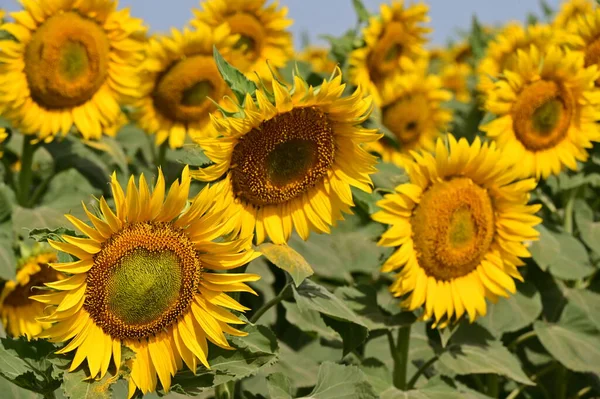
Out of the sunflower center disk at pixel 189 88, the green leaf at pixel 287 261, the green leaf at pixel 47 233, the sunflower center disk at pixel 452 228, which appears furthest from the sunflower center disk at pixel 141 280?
the sunflower center disk at pixel 189 88

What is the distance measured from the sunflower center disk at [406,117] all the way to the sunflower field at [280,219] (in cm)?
1

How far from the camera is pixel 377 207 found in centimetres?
264

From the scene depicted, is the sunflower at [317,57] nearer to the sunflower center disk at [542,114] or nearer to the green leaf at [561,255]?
the sunflower center disk at [542,114]

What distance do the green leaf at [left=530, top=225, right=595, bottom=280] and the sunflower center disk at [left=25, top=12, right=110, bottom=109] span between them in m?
1.92

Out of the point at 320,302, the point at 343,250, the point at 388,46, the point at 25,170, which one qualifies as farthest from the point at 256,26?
the point at 320,302

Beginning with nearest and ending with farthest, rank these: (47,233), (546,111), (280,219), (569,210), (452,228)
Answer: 1. (47,233)
2. (280,219)
3. (452,228)
4. (546,111)
5. (569,210)

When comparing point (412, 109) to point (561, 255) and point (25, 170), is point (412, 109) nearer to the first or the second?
point (561, 255)

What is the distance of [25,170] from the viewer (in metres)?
3.40

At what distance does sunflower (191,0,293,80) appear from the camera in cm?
407

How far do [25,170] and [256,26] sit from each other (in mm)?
1449

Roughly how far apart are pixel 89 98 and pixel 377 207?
1454 mm

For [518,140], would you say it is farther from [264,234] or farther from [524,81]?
[264,234]

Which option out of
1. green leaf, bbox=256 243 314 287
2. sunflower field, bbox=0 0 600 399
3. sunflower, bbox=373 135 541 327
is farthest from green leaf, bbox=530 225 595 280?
green leaf, bbox=256 243 314 287

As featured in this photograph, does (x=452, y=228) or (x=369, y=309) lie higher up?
(x=452, y=228)
